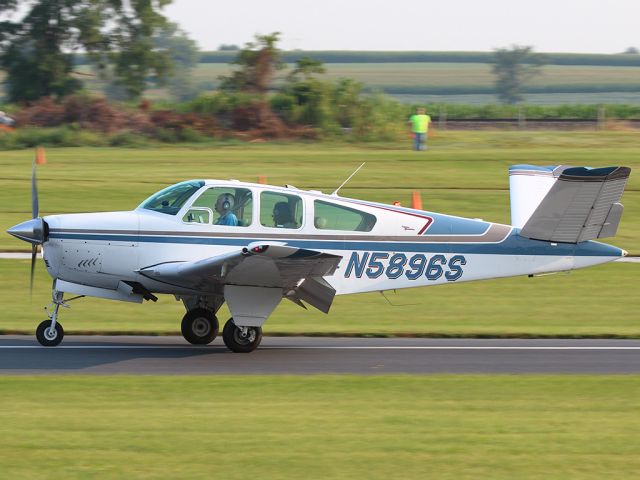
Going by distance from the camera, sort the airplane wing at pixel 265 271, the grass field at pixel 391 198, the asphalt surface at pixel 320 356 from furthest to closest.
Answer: the grass field at pixel 391 198 → the asphalt surface at pixel 320 356 → the airplane wing at pixel 265 271

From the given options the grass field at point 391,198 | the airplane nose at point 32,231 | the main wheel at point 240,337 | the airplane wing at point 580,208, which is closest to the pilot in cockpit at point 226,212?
the main wheel at point 240,337

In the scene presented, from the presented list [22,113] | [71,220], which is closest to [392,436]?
[71,220]

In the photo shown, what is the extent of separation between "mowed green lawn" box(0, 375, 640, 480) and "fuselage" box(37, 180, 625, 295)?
2.22 metres

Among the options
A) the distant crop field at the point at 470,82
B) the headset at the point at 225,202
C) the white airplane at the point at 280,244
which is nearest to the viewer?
the white airplane at the point at 280,244

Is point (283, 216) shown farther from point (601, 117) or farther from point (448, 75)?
point (448, 75)

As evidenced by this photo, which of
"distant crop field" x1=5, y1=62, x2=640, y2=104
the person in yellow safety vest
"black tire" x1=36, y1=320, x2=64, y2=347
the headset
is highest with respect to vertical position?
"distant crop field" x1=5, y1=62, x2=640, y2=104

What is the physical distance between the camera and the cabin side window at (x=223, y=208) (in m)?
13.7

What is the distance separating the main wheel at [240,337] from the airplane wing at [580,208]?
3.90m

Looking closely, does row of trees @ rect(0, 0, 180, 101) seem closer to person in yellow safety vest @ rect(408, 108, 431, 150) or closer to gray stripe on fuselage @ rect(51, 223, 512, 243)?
person in yellow safety vest @ rect(408, 108, 431, 150)

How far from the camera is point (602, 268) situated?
2147cm

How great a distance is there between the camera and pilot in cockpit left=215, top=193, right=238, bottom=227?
13.7 metres

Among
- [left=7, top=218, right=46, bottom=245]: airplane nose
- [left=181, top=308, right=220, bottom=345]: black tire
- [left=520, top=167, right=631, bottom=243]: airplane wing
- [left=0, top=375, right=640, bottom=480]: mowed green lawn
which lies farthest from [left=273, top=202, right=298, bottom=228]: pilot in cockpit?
[left=520, top=167, right=631, bottom=243]: airplane wing

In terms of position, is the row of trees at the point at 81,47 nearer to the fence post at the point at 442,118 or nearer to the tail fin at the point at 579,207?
the fence post at the point at 442,118

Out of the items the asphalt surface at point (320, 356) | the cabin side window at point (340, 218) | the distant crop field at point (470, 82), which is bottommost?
the asphalt surface at point (320, 356)
